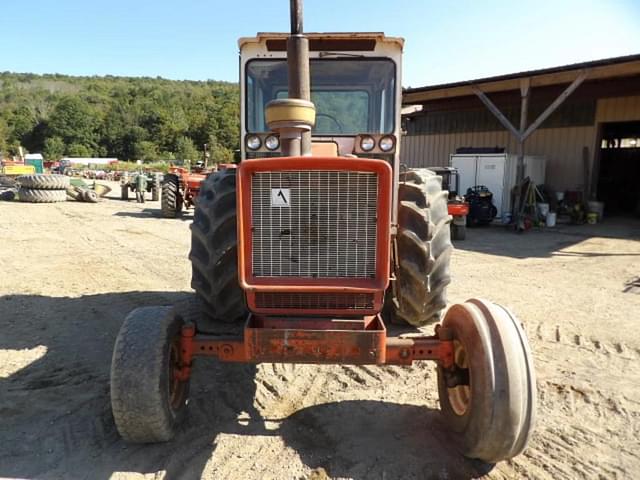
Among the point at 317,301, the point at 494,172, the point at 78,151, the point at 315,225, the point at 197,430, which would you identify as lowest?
the point at 197,430

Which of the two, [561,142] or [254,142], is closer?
[254,142]

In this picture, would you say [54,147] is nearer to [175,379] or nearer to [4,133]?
[4,133]

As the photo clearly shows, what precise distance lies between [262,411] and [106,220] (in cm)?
1141

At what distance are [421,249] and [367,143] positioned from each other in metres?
0.93

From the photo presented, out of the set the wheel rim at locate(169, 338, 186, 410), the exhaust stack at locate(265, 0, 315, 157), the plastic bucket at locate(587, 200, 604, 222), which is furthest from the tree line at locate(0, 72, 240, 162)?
the wheel rim at locate(169, 338, 186, 410)

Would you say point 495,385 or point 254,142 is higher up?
point 254,142

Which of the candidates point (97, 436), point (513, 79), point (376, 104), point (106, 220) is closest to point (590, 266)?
point (376, 104)

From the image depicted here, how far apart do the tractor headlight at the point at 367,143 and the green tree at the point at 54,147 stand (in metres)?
85.5

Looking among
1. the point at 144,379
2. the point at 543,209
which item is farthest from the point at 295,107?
the point at 543,209

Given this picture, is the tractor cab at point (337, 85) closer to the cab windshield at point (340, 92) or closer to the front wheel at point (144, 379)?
the cab windshield at point (340, 92)

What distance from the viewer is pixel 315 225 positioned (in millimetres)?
2801

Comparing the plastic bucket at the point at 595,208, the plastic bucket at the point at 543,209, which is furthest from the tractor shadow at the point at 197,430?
the plastic bucket at the point at 595,208

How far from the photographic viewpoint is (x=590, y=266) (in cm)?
882

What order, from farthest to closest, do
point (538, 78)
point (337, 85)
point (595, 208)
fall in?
point (595, 208) → point (538, 78) → point (337, 85)
